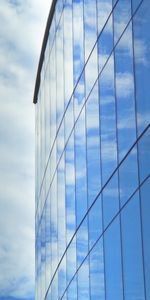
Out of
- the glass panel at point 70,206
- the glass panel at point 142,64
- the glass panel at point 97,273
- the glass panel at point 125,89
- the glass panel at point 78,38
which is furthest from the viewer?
the glass panel at point 78,38

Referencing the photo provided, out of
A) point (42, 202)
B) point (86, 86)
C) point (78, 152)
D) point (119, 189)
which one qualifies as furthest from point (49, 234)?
point (119, 189)

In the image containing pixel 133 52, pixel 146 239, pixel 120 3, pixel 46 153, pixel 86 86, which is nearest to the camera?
pixel 146 239

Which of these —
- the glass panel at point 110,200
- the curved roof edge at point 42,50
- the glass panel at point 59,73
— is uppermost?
the curved roof edge at point 42,50

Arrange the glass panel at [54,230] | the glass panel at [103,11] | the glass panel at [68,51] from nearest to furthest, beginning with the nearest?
the glass panel at [103,11], the glass panel at [68,51], the glass panel at [54,230]

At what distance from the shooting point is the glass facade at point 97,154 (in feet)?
73.3

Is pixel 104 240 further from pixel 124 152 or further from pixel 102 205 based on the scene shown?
pixel 124 152

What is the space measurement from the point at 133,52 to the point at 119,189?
14.6ft

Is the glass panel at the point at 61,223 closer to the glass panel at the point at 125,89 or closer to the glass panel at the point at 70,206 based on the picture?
the glass panel at the point at 70,206

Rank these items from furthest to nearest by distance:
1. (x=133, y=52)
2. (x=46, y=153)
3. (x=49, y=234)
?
(x=46, y=153)
(x=49, y=234)
(x=133, y=52)

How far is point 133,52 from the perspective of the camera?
23547 millimetres

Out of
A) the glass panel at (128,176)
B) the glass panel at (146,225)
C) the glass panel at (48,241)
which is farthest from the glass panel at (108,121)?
the glass panel at (48,241)

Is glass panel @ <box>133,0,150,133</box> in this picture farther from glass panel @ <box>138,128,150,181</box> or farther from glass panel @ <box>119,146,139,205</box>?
glass panel @ <box>119,146,139,205</box>

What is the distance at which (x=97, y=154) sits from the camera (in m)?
28.0

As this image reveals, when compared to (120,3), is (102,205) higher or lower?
lower
